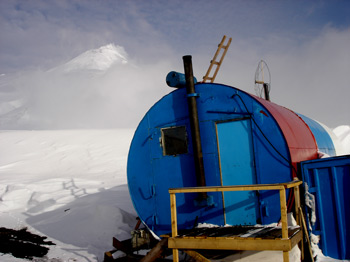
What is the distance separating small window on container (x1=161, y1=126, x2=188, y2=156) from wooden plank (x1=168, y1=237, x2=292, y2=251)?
8.39 feet

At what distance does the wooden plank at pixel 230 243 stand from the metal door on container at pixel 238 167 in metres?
1.56

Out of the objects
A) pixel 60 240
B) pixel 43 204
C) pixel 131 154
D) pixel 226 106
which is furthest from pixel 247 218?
→ pixel 43 204

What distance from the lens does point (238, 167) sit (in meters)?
7.03

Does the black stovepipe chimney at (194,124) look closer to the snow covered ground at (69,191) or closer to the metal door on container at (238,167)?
the metal door on container at (238,167)

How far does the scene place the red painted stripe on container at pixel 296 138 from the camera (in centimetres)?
658

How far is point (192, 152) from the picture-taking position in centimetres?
762

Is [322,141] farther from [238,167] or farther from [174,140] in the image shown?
[174,140]

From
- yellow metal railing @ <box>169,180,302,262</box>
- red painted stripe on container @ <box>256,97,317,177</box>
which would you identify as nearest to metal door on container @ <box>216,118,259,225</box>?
red painted stripe on container @ <box>256,97,317,177</box>

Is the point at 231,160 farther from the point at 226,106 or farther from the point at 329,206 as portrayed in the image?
the point at 329,206

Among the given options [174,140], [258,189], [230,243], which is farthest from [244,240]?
[174,140]

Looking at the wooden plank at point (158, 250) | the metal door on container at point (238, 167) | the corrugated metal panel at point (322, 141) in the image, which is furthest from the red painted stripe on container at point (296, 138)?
the wooden plank at point (158, 250)

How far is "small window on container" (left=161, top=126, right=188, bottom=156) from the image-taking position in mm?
7763

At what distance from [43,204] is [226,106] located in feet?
36.9

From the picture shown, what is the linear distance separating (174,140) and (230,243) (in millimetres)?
3243
